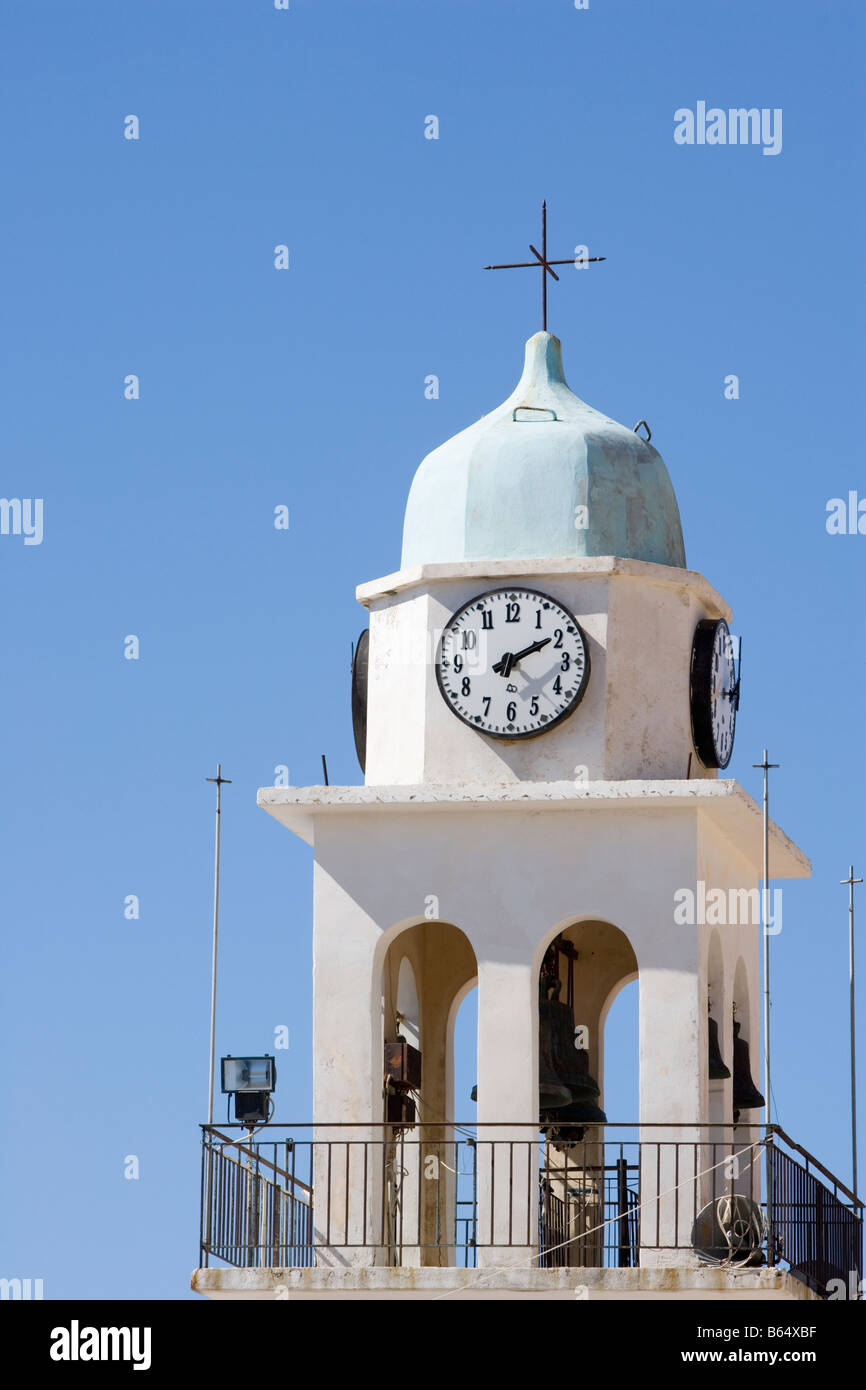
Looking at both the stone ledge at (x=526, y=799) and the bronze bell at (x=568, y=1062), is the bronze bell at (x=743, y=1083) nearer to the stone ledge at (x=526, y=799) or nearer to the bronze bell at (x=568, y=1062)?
the bronze bell at (x=568, y=1062)

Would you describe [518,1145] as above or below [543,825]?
below

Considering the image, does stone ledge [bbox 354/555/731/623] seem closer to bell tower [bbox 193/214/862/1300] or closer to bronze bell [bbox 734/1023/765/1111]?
bell tower [bbox 193/214/862/1300]

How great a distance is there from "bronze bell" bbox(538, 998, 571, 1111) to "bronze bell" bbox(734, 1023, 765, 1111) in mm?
1941

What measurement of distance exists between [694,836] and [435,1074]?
4932mm

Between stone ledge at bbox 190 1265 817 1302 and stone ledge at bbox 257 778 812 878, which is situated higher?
stone ledge at bbox 257 778 812 878

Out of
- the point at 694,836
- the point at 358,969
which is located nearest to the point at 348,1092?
the point at 358,969

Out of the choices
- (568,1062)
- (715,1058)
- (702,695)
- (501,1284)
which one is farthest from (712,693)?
(501,1284)

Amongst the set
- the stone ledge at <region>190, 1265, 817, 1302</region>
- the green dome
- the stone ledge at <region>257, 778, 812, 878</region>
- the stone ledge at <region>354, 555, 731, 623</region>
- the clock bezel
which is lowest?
the stone ledge at <region>190, 1265, 817, 1302</region>

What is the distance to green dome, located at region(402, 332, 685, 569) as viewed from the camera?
3788cm

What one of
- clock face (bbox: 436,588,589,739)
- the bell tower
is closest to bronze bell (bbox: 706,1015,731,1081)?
the bell tower

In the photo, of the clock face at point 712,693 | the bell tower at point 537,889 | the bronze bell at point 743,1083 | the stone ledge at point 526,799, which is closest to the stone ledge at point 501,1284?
the bell tower at point 537,889
